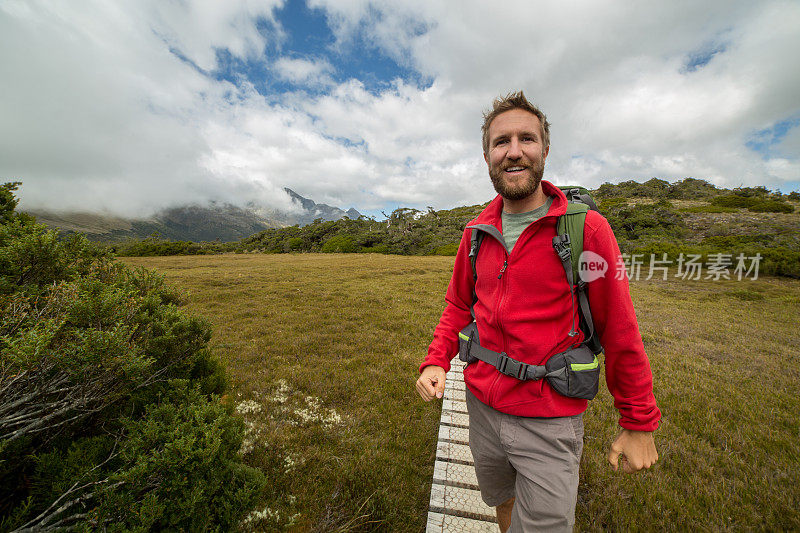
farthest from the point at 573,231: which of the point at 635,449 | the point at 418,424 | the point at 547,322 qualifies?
the point at 418,424

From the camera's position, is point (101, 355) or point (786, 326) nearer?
point (101, 355)

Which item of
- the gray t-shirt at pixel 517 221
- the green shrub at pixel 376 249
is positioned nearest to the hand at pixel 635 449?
the gray t-shirt at pixel 517 221

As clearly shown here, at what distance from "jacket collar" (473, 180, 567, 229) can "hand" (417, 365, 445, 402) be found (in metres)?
1.31

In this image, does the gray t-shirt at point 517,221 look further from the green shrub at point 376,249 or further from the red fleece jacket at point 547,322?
the green shrub at point 376,249

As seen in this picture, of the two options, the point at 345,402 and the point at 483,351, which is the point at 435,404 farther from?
the point at 483,351

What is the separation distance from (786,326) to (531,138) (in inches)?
640

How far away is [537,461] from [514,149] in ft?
7.17

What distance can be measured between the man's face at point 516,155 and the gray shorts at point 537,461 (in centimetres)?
164

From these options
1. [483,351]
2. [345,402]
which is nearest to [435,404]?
[345,402]

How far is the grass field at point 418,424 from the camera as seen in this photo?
11.3ft

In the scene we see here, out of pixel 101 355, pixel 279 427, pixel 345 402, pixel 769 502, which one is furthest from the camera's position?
pixel 345 402

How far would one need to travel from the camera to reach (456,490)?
11.3 ft

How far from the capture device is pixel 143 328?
2.95 metres

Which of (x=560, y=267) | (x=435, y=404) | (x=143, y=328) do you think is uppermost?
(x=560, y=267)
